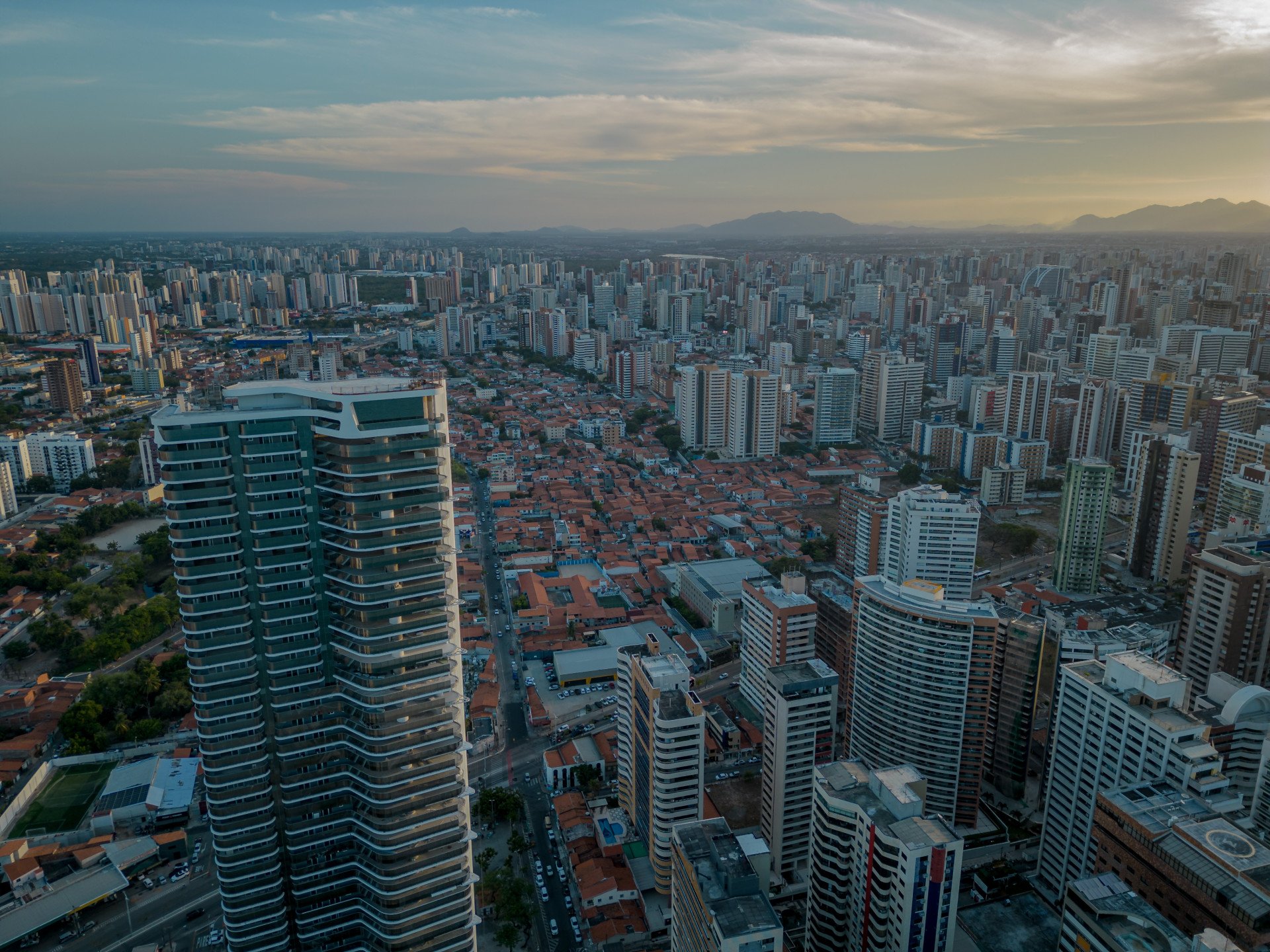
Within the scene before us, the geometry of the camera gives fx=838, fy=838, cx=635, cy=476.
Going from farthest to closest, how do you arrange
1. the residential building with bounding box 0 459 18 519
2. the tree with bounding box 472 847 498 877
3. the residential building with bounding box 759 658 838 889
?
the residential building with bounding box 0 459 18 519 → the tree with bounding box 472 847 498 877 → the residential building with bounding box 759 658 838 889

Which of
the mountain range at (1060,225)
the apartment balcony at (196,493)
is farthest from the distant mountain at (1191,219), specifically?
the apartment balcony at (196,493)

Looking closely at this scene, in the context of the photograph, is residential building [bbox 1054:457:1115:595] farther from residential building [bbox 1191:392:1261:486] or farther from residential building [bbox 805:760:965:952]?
residential building [bbox 805:760:965:952]

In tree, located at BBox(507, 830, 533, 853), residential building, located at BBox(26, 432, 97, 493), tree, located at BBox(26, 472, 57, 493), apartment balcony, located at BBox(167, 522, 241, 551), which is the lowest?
tree, located at BBox(507, 830, 533, 853)

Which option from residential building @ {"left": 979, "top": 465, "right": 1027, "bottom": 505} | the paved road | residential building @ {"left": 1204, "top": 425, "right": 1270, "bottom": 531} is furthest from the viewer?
residential building @ {"left": 979, "top": 465, "right": 1027, "bottom": 505}

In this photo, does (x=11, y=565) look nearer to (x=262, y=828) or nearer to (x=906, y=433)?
(x=262, y=828)

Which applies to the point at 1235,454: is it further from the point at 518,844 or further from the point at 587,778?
the point at 518,844

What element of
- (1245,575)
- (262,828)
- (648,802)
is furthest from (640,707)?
(1245,575)

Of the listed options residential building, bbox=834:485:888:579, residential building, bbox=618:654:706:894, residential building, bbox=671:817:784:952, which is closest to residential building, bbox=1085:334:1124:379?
residential building, bbox=834:485:888:579
